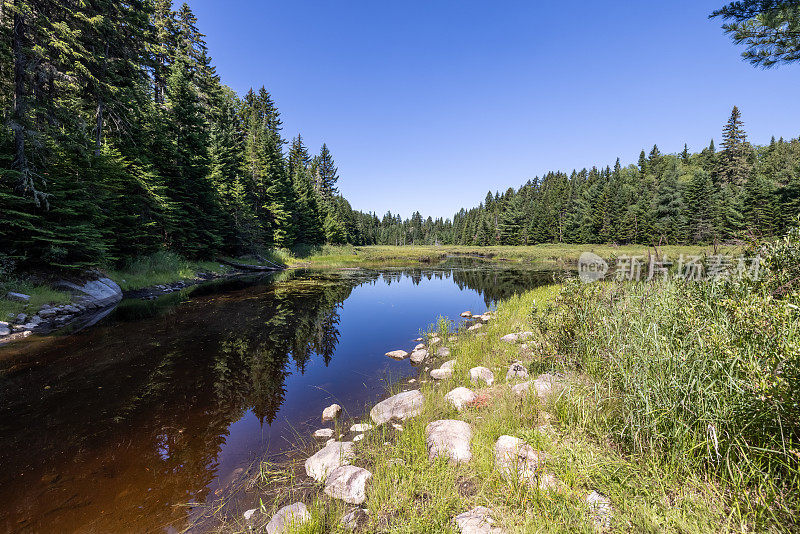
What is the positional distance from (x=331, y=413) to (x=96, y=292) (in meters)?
14.2

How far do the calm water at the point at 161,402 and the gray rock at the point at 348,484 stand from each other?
1387 millimetres

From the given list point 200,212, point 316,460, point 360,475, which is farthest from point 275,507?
point 200,212

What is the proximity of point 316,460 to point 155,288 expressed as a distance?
1823 centimetres

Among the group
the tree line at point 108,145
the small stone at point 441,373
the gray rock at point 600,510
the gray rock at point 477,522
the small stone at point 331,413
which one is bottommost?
the small stone at point 331,413

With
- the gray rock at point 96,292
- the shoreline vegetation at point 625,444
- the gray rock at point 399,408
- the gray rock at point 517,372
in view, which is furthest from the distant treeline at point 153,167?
the gray rock at point 399,408

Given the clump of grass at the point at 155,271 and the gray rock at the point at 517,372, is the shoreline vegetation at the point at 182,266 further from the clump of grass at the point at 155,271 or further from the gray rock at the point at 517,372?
the gray rock at the point at 517,372

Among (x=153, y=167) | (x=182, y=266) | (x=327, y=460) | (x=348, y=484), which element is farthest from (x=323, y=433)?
(x=153, y=167)

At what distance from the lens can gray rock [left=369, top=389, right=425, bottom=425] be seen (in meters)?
5.01

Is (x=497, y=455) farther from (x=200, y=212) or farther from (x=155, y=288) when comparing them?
(x=200, y=212)

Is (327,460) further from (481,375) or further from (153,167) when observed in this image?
(153,167)

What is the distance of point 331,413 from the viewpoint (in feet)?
18.0

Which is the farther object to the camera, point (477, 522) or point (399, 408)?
point (399, 408)

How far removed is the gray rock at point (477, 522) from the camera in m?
2.54

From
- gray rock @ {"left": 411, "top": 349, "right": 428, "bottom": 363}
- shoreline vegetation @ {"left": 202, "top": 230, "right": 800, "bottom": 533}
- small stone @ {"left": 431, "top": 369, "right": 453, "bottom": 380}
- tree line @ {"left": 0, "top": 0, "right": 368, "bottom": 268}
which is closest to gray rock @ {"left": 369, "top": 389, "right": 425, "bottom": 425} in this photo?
shoreline vegetation @ {"left": 202, "top": 230, "right": 800, "bottom": 533}
